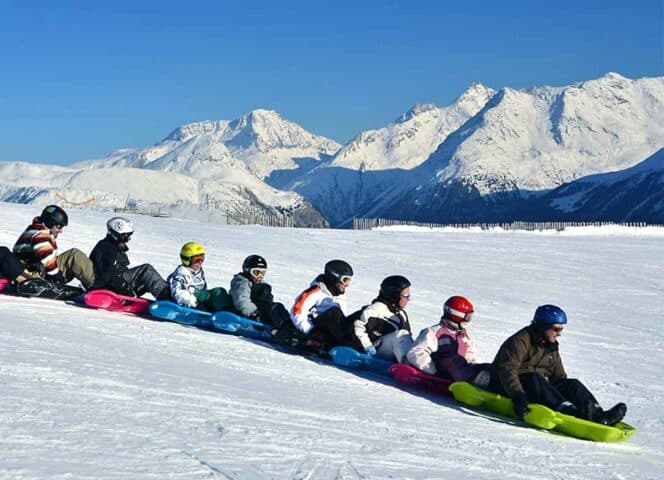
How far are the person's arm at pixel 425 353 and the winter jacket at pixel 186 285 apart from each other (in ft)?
12.2

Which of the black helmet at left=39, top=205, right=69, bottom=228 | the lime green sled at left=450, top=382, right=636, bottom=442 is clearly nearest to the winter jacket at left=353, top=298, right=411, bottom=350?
the lime green sled at left=450, top=382, right=636, bottom=442

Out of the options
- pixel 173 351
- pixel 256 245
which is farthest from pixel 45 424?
pixel 256 245

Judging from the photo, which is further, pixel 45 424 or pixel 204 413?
pixel 204 413

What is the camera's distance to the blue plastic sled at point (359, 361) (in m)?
9.99

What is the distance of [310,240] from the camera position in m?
31.3

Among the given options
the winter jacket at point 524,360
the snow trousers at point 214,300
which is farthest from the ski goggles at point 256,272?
the winter jacket at point 524,360

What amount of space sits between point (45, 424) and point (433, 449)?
8.68 feet

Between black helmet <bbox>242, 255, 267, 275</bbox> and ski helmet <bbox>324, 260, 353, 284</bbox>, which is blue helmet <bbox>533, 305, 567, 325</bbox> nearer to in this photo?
ski helmet <bbox>324, 260, 353, 284</bbox>

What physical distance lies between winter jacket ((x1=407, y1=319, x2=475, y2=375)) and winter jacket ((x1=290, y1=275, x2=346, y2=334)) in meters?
1.58

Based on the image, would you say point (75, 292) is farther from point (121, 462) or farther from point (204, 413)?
point (121, 462)

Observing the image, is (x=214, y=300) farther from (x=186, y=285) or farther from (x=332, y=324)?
(x=332, y=324)

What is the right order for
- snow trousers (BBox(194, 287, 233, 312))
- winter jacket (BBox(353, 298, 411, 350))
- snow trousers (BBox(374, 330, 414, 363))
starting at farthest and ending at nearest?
snow trousers (BBox(194, 287, 233, 312)) < winter jacket (BBox(353, 298, 411, 350)) < snow trousers (BBox(374, 330, 414, 363))

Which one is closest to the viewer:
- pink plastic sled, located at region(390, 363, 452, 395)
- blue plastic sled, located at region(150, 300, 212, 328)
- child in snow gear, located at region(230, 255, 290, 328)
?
pink plastic sled, located at region(390, 363, 452, 395)

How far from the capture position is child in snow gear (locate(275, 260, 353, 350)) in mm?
10641
